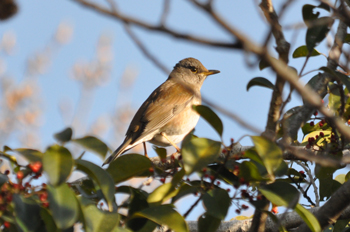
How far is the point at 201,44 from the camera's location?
112 cm

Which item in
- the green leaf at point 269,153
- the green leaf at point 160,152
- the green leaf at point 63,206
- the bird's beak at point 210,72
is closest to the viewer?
the green leaf at point 63,206

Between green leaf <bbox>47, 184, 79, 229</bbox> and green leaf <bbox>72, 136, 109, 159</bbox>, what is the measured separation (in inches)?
11.6

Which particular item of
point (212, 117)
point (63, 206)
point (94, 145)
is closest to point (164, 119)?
point (212, 117)

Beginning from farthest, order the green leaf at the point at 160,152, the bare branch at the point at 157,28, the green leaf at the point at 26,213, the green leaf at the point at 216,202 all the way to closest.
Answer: the green leaf at the point at 160,152 < the green leaf at the point at 216,202 < the green leaf at the point at 26,213 < the bare branch at the point at 157,28

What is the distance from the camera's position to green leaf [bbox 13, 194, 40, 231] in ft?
5.98

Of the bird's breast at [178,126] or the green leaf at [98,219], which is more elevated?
the bird's breast at [178,126]

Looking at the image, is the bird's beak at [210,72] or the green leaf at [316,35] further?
the bird's beak at [210,72]

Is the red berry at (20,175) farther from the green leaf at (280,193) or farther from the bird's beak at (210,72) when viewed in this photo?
the bird's beak at (210,72)

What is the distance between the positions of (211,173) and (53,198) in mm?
958

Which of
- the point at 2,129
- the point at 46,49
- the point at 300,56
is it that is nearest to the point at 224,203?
the point at 300,56

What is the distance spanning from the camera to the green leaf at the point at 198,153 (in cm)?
194

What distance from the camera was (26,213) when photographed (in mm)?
1863

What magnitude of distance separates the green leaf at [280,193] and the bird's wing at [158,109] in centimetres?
311

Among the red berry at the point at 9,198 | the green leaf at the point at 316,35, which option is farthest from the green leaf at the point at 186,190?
the green leaf at the point at 316,35
